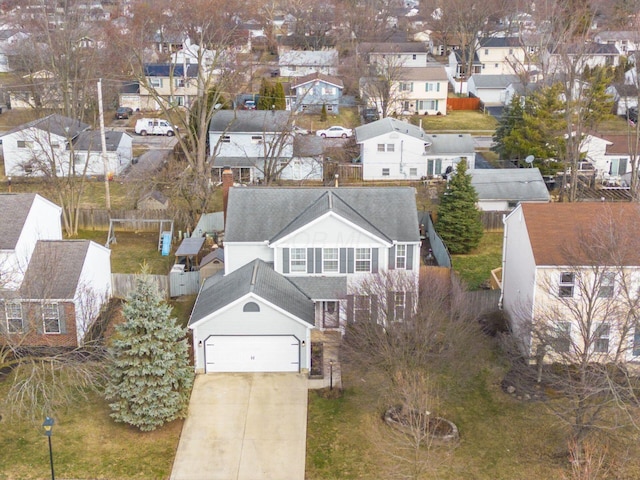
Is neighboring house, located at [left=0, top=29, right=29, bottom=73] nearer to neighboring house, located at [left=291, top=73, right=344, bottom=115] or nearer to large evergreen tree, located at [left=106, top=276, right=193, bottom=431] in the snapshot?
neighboring house, located at [left=291, top=73, right=344, bottom=115]

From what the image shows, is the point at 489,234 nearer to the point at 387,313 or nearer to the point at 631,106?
the point at 387,313

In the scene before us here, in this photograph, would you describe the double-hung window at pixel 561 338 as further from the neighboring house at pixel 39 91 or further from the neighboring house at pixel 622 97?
the neighboring house at pixel 622 97

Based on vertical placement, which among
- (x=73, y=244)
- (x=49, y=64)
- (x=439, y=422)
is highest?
(x=49, y=64)

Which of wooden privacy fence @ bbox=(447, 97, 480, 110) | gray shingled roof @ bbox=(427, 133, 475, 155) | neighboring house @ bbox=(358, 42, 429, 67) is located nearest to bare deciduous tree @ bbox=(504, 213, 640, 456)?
gray shingled roof @ bbox=(427, 133, 475, 155)

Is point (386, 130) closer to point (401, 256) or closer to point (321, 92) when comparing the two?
point (321, 92)

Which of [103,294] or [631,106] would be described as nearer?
[103,294]

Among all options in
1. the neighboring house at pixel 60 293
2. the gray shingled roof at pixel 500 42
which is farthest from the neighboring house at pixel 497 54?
the neighboring house at pixel 60 293

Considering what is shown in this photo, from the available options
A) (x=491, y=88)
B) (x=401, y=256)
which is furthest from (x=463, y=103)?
(x=401, y=256)

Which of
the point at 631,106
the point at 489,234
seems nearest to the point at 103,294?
the point at 489,234
